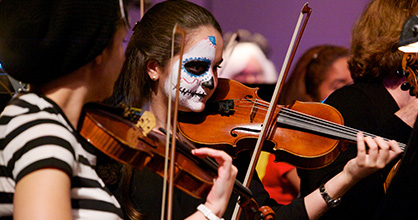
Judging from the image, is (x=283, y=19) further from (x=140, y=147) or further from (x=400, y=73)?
(x=140, y=147)

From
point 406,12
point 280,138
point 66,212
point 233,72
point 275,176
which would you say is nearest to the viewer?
point 66,212

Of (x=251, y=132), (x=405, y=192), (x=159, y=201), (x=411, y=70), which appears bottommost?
(x=159, y=201)

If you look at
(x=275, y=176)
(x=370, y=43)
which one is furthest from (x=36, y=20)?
→ (x=275, y=176)

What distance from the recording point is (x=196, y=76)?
1345 millimetres

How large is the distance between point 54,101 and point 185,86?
0.51m

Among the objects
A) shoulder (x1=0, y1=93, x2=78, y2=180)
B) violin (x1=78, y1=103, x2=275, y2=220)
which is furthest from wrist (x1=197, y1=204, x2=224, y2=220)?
shoulder (x1=0, y1=93, x2=78, y2=180)

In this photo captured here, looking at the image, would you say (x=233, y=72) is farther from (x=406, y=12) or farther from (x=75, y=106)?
(x=75, y=106)

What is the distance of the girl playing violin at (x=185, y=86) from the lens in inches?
51.9

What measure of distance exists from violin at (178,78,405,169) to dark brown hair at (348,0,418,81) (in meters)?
0.29

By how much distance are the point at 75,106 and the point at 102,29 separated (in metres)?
0.14

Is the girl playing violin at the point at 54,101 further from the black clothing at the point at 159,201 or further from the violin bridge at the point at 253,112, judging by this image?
the violin bridge at the point at 253,112

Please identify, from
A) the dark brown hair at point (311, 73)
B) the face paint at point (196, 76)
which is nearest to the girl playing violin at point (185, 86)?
the face paint at point (196, 76)

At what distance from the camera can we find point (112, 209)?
89cm

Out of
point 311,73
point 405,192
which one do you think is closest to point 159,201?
point 405,192
